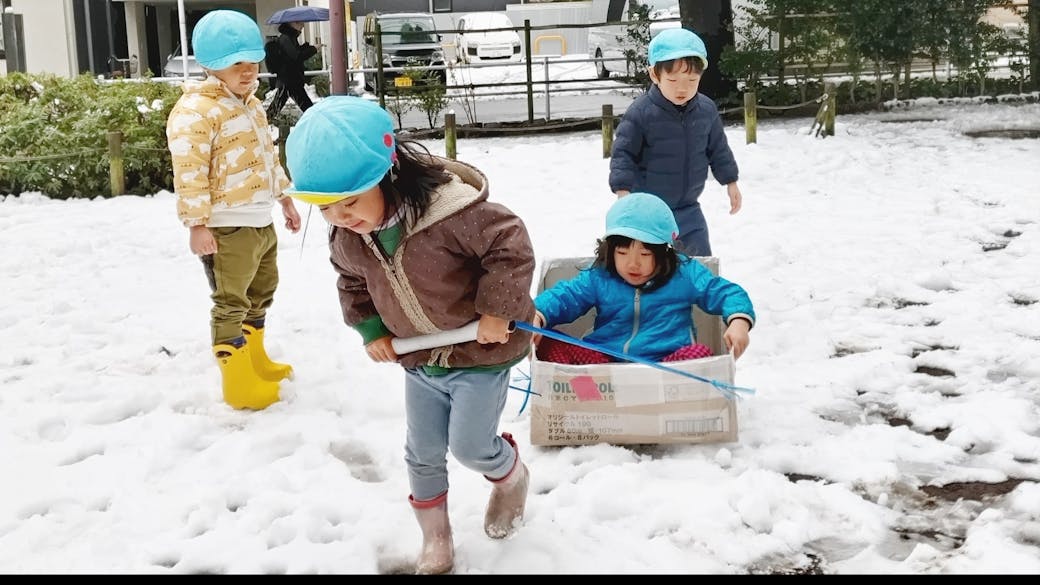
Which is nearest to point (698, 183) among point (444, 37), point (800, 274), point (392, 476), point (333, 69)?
point (800, 274)

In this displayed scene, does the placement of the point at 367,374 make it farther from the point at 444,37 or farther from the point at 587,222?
the point at 444,37

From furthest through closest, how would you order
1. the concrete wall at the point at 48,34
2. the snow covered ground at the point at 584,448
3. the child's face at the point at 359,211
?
the concrete wall at the point at 48,34 < the snow covered ground at the point at 584,448 < the child's face at the point at 359,211

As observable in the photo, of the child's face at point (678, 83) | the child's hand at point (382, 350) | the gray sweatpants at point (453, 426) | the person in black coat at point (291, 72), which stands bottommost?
the gray sweatpants at point (453, 426)

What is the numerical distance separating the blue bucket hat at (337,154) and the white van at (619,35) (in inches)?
491

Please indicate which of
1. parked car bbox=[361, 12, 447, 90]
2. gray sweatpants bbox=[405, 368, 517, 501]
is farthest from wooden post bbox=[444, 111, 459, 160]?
gray sweatpants bbox=[405, 368, 517, 501]

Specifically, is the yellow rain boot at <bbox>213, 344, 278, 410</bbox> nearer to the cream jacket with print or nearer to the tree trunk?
the cream jacket with print

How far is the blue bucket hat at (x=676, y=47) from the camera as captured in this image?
183 inches

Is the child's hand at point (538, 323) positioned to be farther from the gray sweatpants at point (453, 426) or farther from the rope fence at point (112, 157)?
the rope fence at point (112, 157)

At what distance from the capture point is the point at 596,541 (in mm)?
3229

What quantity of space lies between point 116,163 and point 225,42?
6271 millimetres

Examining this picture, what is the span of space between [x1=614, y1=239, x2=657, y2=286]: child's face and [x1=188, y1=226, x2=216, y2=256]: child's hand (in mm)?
1574

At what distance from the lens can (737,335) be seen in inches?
146

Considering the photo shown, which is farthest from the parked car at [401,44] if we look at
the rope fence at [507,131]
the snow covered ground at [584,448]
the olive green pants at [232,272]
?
the olive green pants at [232,272]

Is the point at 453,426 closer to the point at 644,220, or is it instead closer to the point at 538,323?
the point at 538,323
